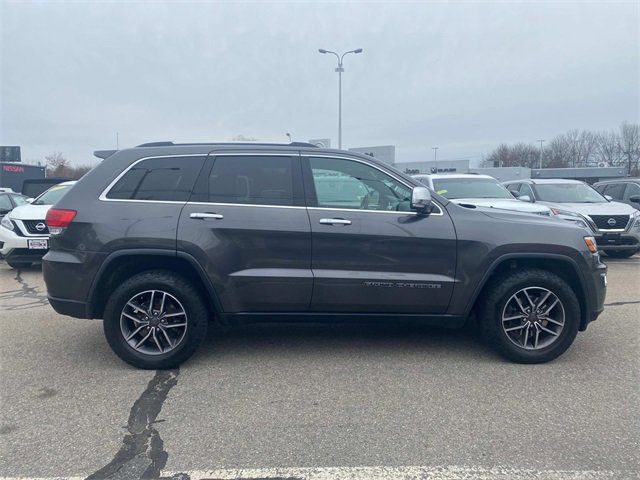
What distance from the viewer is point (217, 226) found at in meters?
4.07

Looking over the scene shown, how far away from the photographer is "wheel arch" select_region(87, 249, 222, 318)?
4.04 m

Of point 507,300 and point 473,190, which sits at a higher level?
point 473,190

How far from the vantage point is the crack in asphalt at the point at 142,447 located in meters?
2.73

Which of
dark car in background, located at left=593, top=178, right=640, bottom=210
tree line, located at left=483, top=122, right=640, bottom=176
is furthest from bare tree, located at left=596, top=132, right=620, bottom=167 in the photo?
dark car in background, located at left=593, top=178, right=640, bottom=210

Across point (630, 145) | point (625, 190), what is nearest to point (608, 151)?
point (630, 145)

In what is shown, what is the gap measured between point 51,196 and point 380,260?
27.1 feet

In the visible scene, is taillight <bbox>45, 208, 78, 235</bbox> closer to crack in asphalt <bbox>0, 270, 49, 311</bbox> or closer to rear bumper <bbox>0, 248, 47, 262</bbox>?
crack in asphalt <bbox>0, 270, 49, 311</bbox>

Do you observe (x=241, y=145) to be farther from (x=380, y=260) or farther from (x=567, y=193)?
(x=567, y=193)

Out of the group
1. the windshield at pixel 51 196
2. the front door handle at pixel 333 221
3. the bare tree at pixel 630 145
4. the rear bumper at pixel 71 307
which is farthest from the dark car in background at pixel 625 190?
the bare tree at pixel 630 145

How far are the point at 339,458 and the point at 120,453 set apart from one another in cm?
133

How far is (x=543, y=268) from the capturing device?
4363 millimetres

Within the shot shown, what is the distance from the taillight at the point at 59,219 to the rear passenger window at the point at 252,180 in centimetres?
118

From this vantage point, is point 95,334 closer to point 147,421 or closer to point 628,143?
point 147,421

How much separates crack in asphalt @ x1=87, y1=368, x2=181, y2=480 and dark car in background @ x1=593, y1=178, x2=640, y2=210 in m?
11.8
